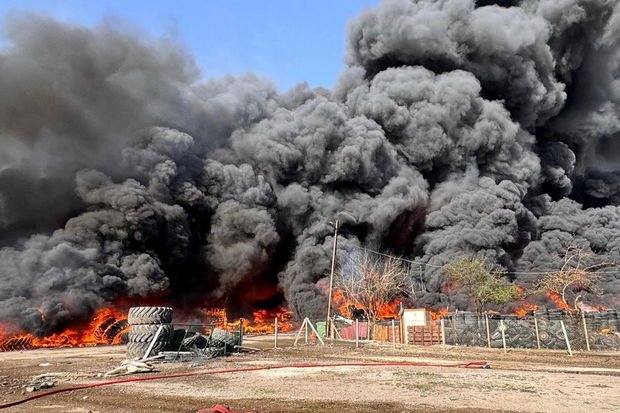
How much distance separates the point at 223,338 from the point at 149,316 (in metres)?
4.78

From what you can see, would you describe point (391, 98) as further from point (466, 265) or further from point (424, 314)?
point (424, 314)

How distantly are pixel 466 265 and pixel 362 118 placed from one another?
93.7 feet

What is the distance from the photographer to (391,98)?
202 feet

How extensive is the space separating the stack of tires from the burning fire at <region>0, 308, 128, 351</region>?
17868mm

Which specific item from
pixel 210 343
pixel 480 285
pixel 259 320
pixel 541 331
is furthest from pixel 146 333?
pixel 259 320

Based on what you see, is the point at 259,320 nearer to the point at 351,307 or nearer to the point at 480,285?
the point at 351,307

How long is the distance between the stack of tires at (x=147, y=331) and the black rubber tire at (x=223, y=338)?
3083 millimetres

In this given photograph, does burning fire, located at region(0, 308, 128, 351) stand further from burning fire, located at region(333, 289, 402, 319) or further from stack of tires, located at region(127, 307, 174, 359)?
burning fire, located at region(333, 289, 402, 319)

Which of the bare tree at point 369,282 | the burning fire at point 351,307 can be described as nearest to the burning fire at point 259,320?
the burning fire at point 351,307

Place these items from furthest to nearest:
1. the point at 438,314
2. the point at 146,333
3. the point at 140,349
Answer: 1. the point at 438,314
2. the point at 146,333
3. the point at 140,349

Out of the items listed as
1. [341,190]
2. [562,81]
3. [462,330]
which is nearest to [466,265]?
[462,330]

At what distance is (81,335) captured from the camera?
119ft

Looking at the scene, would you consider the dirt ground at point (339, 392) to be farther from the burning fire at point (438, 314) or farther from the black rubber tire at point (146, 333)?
the burning fire at point (438, 314)

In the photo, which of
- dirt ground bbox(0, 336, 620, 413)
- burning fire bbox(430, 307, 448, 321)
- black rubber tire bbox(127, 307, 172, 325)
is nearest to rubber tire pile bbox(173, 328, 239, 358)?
black rubber tire bbox(127, 307, 172, 325)
